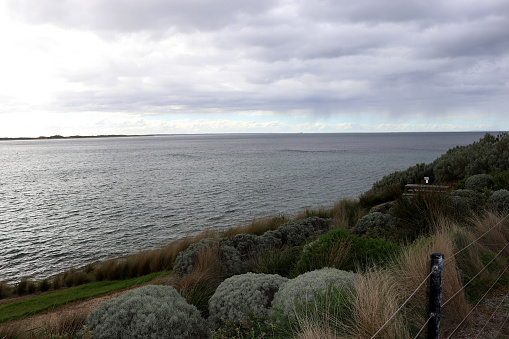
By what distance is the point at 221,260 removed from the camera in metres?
7.50

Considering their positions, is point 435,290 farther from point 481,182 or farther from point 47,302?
point 481,182

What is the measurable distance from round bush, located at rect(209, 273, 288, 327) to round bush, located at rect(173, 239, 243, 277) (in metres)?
2.15

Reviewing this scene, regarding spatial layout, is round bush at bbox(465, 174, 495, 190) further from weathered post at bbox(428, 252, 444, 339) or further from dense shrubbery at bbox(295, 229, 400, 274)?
weathered post at bbox(428, 252, 444, 339)

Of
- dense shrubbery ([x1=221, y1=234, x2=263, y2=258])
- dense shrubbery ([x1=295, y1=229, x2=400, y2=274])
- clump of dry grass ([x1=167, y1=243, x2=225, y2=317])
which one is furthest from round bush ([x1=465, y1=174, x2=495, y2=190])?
clump of dry grass ([x1=167, y1=243, x2=225, y2=317])

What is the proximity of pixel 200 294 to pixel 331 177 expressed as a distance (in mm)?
37622

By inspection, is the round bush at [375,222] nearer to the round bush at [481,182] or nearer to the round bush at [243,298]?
the round bush at [243,298]

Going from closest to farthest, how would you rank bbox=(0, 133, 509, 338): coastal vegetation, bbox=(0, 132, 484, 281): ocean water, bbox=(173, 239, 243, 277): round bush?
1. bbox=(0, 133, 509, 338): coastal vegetation
2. bbox=(173, 239, 243, 277): round bush
3. bbox=(0, 132, 484, 281): ocean water

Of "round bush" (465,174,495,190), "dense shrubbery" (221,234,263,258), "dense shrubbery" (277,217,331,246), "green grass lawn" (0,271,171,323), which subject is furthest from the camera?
"round bush" (465,174,495,190)

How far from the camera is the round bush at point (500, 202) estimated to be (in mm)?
9433

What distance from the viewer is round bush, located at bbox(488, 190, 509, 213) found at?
30.9ft

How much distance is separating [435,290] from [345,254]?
335 cm

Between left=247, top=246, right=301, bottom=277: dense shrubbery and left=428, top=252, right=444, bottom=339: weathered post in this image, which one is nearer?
left=428, top=252, right=444, bottom=339: weathered post

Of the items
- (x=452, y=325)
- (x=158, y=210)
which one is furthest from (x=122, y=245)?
(x=452, y=325)

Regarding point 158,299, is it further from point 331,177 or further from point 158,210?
point 331,177
